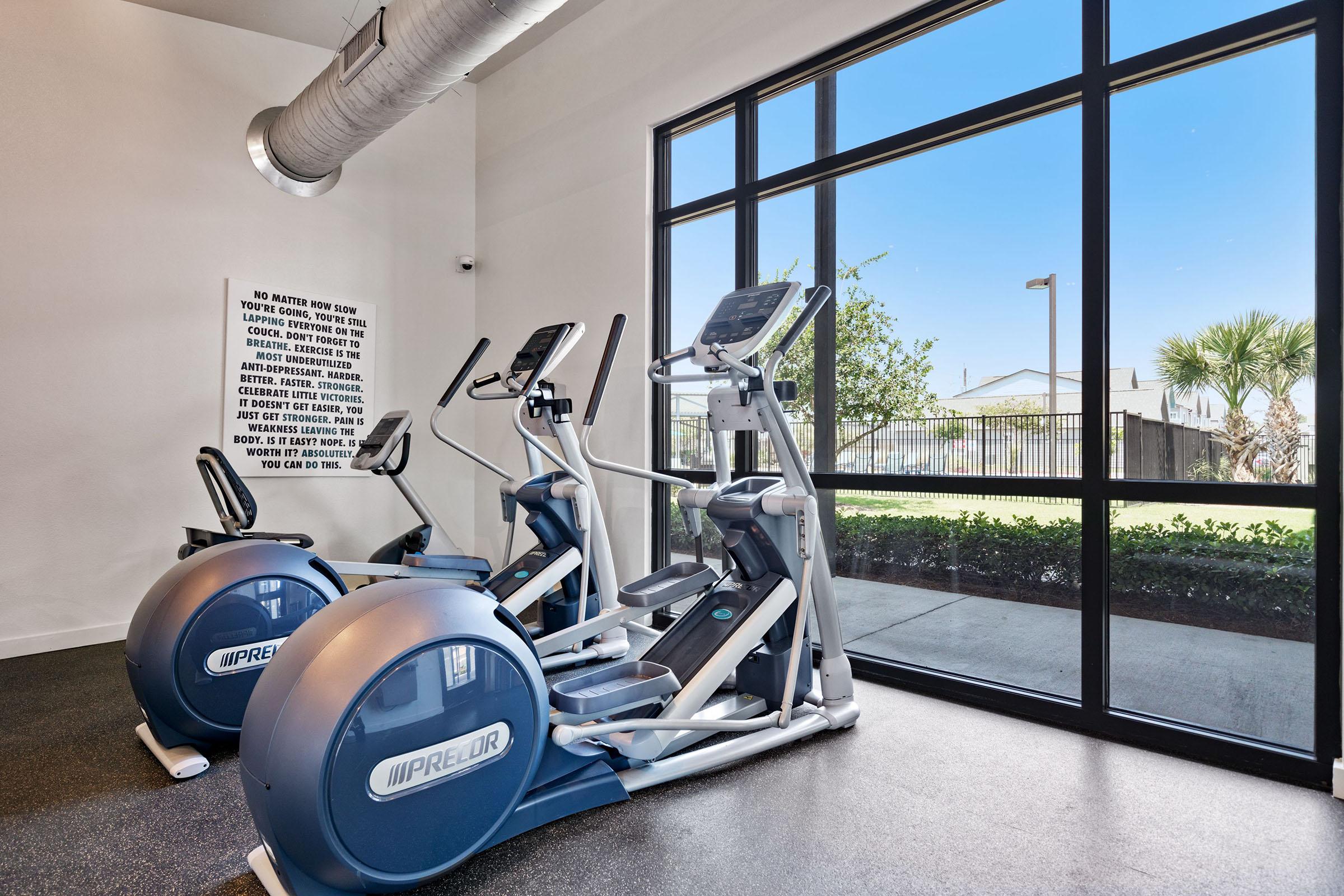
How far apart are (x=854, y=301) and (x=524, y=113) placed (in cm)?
299

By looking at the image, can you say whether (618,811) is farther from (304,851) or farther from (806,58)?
(806,58)

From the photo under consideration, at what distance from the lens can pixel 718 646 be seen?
2.39m

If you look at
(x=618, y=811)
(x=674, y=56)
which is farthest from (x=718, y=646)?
(x=674, y=56)

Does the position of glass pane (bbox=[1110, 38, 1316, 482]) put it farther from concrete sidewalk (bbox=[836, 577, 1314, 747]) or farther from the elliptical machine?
the elliptical machine

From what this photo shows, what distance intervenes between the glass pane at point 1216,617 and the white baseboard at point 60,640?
4.81 metres

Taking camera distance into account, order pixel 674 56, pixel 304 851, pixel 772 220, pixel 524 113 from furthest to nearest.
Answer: pixel 524 113 < pixel 674 56 < pixel 772 220 < pixel 304 851

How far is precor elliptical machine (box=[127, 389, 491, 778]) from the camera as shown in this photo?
2.34 meters

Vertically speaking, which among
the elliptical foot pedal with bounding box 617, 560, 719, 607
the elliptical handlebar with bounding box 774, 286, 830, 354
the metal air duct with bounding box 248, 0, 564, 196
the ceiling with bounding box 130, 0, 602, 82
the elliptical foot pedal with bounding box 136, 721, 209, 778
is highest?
the ceiling with bounding box 130, 0, 602, 82

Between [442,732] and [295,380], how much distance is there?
3824 millimetres

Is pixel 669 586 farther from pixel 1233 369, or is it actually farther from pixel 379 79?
pixel 379 79

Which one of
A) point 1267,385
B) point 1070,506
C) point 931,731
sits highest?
point 1267,385

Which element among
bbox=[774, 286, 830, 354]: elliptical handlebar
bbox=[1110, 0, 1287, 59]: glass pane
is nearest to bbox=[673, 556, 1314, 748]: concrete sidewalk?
bbox=[774, 286, 830, 354]: elliptical handlebar

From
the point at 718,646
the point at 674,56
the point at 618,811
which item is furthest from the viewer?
the point at 674,56

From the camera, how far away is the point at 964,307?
125 inches
